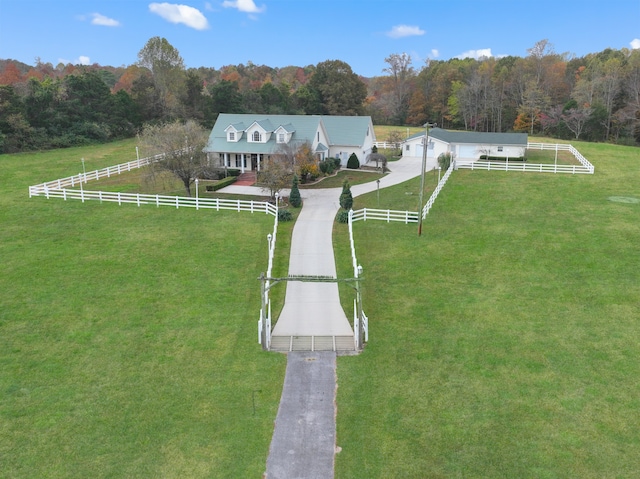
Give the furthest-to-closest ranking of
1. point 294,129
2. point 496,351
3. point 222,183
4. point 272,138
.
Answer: point 294,129 < point 272,138 < point 222,183 < point 496,351

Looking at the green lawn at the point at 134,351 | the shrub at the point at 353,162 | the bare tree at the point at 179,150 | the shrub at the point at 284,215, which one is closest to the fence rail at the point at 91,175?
the bare tree at the point at 179,150

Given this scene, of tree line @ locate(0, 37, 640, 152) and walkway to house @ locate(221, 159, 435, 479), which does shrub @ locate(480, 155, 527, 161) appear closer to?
walkway to house @ locate(221, 159, 435, 479)

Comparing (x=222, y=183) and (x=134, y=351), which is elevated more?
(x=222, y=183)

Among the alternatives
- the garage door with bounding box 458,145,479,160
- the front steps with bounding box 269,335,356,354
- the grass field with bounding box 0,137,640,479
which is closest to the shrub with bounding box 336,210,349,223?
the grass field with bounding box 0,137,640,479

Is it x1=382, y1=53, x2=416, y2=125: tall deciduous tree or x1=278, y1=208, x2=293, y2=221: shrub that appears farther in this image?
x1=382, y1=53, x2=416, y2=125: tall deciduous tree

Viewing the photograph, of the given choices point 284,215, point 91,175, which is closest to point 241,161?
point 91,175

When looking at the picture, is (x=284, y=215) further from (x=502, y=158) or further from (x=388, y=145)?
(x=388, y=145)

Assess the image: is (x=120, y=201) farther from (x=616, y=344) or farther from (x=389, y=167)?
(x=616, y=344)
